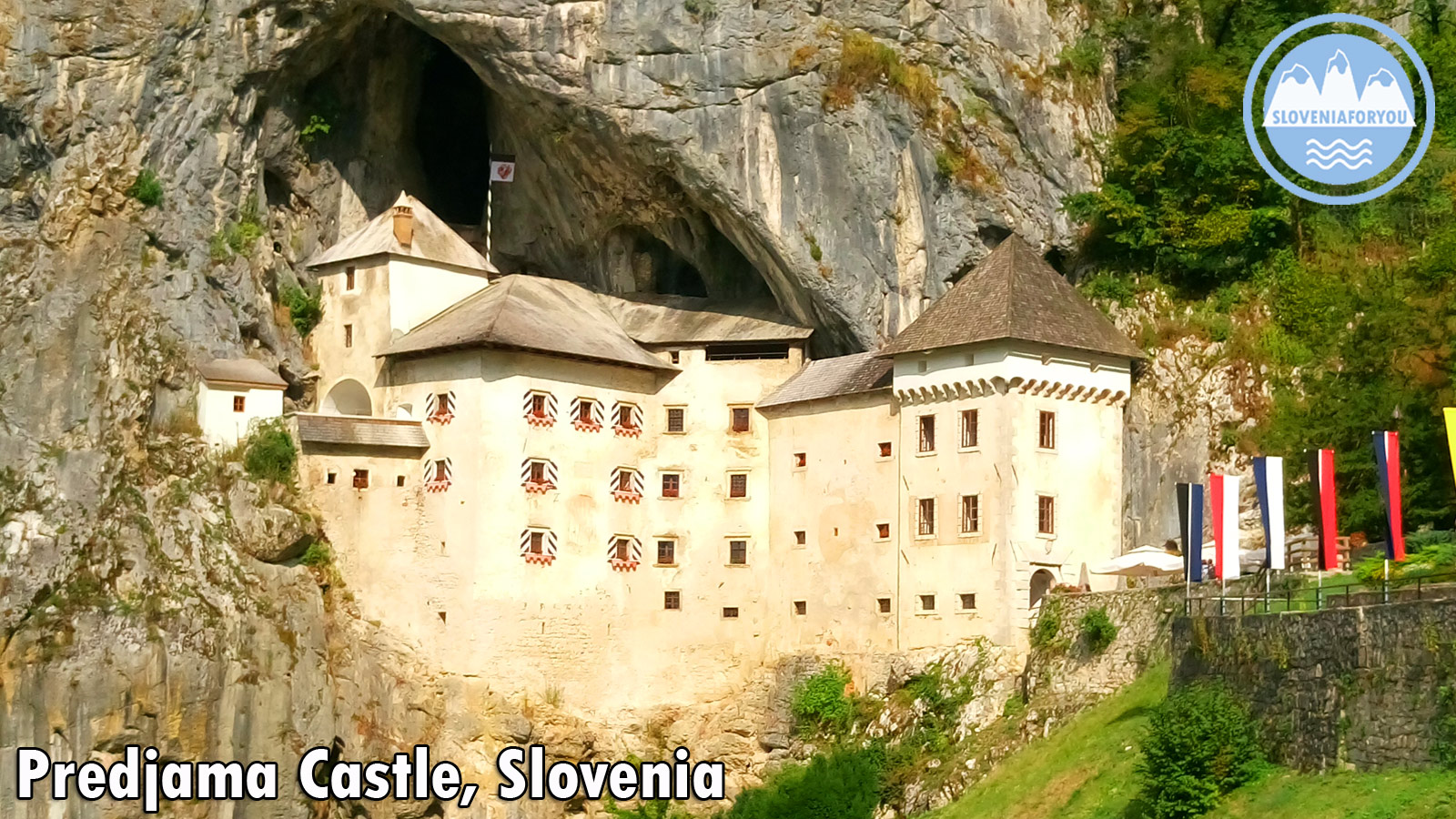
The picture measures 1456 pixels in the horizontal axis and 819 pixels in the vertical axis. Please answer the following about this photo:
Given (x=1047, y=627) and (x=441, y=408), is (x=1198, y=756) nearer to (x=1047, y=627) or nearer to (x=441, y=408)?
(x=1047, y=627)

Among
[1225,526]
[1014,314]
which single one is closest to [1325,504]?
[1225,526]

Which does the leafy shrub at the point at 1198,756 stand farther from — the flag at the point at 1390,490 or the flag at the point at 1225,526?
the flag at the point at 1225,526

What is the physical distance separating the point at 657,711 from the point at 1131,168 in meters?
22.0

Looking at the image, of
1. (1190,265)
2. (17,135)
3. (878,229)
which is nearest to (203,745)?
(17,135)

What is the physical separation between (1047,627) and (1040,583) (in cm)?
275

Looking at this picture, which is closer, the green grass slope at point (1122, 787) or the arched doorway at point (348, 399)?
the green grass slope at point (1122, 787)

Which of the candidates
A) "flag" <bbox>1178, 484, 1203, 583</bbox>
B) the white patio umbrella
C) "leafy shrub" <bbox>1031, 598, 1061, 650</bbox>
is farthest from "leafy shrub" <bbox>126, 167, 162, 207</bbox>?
"flag" <bbox>1178, 484, 1203, 583</bbox>

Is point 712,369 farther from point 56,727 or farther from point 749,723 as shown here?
point 56,727

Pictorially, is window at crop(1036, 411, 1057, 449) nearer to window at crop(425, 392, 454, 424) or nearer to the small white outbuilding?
window at crop(425, 392, 454, 424)

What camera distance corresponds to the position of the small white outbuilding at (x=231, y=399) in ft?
235

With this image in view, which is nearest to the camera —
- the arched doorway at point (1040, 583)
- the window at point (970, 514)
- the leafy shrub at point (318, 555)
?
the arched doorway at point (1040, 583)

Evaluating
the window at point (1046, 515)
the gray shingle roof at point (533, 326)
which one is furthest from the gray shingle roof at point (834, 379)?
the window at point (1046, 515)

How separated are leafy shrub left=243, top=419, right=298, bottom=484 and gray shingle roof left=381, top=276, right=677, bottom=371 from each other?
4338 millimetres

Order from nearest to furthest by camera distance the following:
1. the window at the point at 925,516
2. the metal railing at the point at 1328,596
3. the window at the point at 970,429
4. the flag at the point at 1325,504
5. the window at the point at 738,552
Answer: the metal railing at the point at 1328,596
the flag at the point at 1325,504
the window at the point at 970,429
the window at the point at 925,516
the window at the point at 738,552
